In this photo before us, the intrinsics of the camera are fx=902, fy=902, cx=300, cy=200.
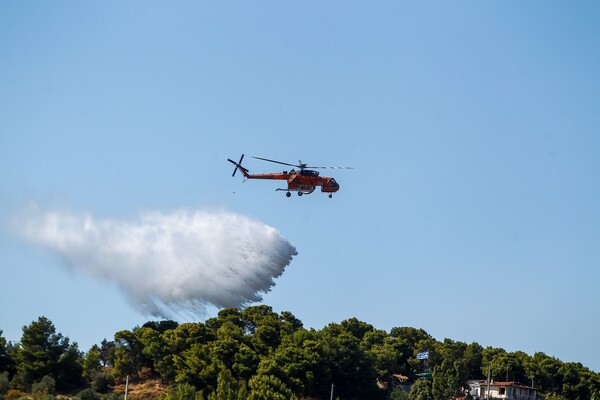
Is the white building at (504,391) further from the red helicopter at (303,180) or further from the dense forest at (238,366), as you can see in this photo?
the red helicopter at (303,180)

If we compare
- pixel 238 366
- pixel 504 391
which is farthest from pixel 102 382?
pixel 504 391

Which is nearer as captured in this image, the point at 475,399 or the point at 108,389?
the point at 108,389

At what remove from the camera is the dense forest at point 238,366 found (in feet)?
259

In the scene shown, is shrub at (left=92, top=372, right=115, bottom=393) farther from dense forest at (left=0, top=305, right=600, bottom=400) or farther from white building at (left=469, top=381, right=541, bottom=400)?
white building at (left=469, top=381, right=541, bottom=400)

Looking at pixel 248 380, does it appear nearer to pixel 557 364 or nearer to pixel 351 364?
pixel 351 364

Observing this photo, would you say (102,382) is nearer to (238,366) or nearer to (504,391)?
(238,366)

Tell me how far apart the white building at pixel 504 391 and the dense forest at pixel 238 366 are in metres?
2.68

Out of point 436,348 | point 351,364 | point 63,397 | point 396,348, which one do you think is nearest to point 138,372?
point 63,397

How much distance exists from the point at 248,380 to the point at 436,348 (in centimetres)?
4084

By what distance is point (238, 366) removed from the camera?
83.3 meters

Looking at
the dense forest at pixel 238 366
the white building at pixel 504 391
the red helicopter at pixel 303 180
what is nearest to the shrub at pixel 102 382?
the dense forest at pixel 238 366

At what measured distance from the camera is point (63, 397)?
249 feet

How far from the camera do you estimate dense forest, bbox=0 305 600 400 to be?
78.8 metres

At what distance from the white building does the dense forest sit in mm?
2679
